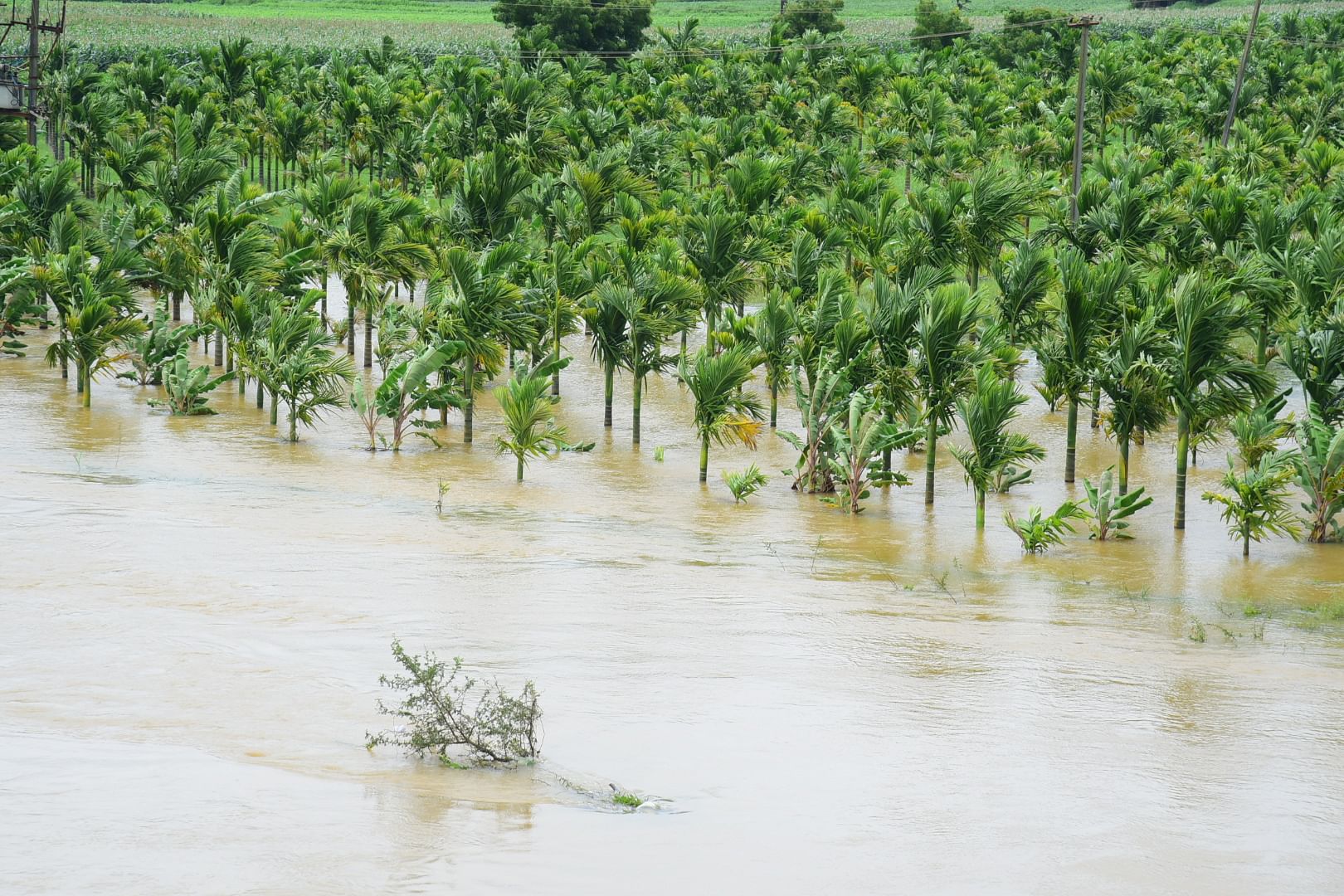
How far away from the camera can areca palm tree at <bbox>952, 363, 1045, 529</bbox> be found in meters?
17.4

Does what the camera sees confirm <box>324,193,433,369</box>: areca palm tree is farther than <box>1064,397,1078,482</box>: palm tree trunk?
Yes

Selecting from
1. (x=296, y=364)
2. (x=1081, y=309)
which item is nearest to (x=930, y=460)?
(x=1081, y=309)

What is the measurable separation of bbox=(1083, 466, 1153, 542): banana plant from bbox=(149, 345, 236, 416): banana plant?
39.8 ft

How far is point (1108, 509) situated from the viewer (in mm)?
17312

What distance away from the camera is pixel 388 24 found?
3484 inches

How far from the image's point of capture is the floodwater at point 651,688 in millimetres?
7629

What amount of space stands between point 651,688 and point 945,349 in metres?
8.71

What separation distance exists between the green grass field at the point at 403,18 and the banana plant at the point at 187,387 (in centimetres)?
4960

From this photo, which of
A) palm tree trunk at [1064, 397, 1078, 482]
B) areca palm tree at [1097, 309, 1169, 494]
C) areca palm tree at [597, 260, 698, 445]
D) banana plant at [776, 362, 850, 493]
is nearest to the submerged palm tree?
areca palm tree at [597, 260, 698, 445]

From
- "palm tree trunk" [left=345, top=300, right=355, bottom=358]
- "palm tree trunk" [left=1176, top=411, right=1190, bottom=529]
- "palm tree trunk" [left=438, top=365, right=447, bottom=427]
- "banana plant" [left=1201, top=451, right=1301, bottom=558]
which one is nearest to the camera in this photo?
"banana plant" [left=1201, top=451, right=1301, bottom=558]

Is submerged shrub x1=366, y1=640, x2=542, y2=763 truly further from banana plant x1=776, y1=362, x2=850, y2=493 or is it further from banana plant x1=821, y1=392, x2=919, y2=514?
banana plant x1=776, y1=362, x2=850, y2=493

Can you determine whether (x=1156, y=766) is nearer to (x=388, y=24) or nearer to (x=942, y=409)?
(x=942, y=409)

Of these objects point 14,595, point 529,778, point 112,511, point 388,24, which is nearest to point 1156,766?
point 529,778

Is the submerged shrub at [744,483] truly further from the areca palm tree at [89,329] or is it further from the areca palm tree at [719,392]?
the areca palm tree at [89,329]
